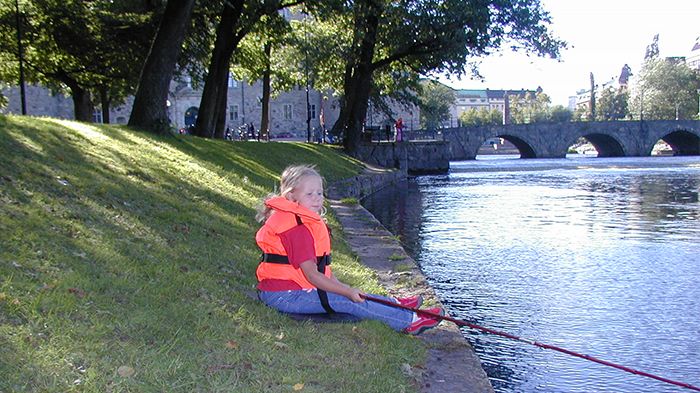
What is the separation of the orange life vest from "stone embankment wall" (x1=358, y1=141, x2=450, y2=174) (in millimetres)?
30500

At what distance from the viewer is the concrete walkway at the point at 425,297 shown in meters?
4.23

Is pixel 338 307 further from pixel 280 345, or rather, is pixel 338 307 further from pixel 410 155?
pixel 410 155

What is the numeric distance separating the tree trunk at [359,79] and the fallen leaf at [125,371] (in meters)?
23.2

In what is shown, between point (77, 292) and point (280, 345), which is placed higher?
point (77, 292)

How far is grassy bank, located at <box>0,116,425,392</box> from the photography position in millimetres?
3365

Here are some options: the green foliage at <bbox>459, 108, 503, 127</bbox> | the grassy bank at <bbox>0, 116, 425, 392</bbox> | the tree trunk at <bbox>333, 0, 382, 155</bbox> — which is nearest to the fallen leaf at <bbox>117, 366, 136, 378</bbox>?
the grassy bank at <bbox>0, 116, 425, 392</bbox>

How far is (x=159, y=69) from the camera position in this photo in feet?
47.6

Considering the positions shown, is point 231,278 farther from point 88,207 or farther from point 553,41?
point 553,41

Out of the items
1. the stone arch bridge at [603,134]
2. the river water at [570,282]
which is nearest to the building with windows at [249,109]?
the stone arch bridge at [603,134]

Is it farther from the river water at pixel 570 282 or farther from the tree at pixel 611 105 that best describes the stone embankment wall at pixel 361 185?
the tree at pixel 611 105

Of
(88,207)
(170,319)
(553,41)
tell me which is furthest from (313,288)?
(553,41)

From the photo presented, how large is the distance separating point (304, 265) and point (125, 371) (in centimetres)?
151

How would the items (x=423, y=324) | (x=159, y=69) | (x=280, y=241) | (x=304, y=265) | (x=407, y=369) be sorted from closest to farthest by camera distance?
(x=407, y=369) → (x=304, y=265) → (x=280, y=241) → (x=423, y=324) → (x=159, y=69)

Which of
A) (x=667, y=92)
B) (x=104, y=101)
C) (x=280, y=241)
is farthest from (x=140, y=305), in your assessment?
(x=667, y=92)
